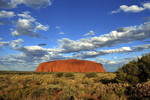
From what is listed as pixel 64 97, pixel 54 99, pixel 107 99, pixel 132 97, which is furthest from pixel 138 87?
pixel 54 99

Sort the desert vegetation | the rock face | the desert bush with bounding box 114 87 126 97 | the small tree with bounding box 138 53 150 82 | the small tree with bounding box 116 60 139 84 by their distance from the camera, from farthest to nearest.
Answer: the rock face, the small tree with bounding box 116 60 139 84, the small tree with bounding box 138 53 150 82, the desert bush with bounding box 114 87 126 97, the desert vegetation

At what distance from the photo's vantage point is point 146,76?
44.6 ft

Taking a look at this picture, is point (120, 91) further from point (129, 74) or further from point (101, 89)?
point (129, 74)

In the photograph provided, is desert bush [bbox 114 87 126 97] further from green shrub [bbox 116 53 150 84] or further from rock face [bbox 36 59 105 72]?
rock face [bbox 36 59 105 72]

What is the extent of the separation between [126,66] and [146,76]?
6.61 feet

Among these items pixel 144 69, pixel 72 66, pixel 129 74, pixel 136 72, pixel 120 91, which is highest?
pixel 72 66

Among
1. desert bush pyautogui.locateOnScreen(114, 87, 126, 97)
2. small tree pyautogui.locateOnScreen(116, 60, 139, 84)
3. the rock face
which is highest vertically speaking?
the rock face

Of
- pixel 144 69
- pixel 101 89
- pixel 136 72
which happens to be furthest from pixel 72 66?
pixel 101 89

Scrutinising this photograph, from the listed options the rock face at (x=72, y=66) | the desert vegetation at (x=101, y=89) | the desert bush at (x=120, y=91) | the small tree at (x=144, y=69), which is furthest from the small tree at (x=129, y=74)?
the rock face at (x=72, y=66)

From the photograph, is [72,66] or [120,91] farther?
[72,66]

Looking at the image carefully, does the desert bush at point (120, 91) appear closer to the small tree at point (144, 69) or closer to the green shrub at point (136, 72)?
the green shrub at point (136, 72)

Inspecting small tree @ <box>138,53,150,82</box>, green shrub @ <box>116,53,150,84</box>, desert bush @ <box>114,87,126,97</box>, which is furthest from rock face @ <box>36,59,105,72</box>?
desert bush @ <box>114,87,126,97</box>

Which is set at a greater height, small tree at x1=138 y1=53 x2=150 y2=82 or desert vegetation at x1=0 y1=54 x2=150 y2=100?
small tree at x1=138 y1=53 x2=150 y2=82

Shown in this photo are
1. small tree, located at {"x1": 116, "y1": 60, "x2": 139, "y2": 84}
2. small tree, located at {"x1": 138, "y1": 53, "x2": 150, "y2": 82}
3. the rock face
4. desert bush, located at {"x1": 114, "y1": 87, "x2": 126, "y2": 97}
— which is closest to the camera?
desert bush, located at {"x1": 114, "y1": 87, "x2": 126, "y2": 97}
